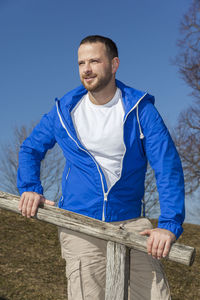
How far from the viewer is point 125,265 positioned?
8.75ft

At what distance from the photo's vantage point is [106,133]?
2.87 meters

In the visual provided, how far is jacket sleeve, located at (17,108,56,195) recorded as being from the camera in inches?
120

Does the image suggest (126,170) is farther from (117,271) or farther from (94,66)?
(94,66)

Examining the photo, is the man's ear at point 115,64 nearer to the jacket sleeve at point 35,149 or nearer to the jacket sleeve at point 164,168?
the jacket sleeve at point 164,168

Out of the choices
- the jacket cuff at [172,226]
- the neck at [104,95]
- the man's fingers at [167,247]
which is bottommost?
the man's fingers at [167,247]

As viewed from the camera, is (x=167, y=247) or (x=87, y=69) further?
(x=87, y=69)

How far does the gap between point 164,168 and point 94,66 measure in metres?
0.95

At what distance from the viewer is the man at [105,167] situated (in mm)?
2760

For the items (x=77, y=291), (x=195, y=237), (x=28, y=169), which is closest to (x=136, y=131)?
(x=28, y=169)

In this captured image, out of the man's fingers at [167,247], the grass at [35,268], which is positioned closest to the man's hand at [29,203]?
the man's fingers at [167,247]

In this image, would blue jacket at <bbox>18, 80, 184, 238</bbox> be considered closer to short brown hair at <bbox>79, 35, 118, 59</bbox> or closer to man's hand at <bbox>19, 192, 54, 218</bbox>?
man's hand at <bbox>19, 192, 54, 218</bbox>

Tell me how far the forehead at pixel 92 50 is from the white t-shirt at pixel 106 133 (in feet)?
1.14

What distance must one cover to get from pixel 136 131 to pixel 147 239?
2.68ft

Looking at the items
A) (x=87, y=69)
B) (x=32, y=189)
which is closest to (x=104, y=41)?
(x=87, y=69)
